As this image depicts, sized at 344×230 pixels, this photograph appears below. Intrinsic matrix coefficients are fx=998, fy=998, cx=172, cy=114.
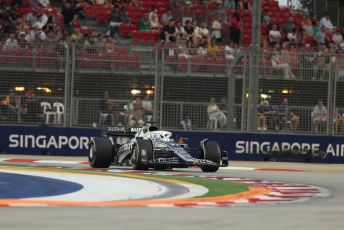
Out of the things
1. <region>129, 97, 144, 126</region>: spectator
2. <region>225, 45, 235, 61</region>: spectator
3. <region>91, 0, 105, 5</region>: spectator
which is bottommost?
<region>129, 97, 144, 126</region>: spectator

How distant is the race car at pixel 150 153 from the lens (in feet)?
64.1

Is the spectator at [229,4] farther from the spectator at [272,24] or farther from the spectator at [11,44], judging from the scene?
the spectator at [11,44]

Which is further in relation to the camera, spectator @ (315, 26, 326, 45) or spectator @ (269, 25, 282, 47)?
spectator @ (315, 26, 326, 45)

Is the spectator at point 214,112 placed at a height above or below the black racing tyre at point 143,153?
above

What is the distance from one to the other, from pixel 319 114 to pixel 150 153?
7932mm

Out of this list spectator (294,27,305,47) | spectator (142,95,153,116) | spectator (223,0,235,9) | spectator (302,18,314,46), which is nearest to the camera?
spectator (142,95,153,116)

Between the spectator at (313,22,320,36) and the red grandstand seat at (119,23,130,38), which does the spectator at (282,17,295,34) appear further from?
the red grandstand seat at (119,23,130,38)

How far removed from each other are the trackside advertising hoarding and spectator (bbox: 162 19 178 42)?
5.57m

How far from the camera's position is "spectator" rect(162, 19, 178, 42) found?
103ft

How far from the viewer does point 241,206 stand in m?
11.7

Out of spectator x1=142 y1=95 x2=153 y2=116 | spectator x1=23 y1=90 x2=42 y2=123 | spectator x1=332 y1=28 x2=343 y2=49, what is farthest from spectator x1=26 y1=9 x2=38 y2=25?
spectator x1=332 y1=28 x2=343 y2=49

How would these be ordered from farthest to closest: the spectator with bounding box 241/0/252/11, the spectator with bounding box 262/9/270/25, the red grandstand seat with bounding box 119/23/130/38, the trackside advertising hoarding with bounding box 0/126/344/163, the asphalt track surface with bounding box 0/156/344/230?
1. the spectator with bounding box 241/0/252/11
2. the spectator with bounding box 262/9/270/25
3. the red grandstand seat with bounding box 119/23/130/38
4. the trackside advertising hoarding with bounding box 0/126/344/163
5. the asphalt track surface with bounding box 0/156/344/230

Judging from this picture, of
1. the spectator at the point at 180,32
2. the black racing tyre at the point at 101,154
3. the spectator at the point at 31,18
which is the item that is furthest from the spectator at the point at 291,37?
the black racing tyre at the point at 101,154

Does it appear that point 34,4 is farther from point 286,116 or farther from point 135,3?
point 286,116
